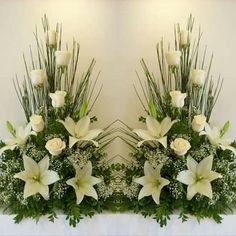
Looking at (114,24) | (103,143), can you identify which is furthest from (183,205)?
(114,24)

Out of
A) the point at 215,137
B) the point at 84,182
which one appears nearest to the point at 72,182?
the point at 84,182

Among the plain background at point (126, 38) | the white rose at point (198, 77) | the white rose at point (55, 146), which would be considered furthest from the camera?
the plain background at point (126, 38)

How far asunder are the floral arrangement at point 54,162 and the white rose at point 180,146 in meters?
0.39

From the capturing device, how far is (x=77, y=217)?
1815 millimetres

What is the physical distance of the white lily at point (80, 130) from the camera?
1888mm

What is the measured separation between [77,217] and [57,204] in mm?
124

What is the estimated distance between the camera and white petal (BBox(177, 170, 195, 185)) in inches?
71.4

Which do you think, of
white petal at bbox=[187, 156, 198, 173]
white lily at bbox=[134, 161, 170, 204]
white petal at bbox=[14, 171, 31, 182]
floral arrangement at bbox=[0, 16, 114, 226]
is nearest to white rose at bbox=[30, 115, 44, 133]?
floral arrangement at bbox=[0, 16, 114, 226]

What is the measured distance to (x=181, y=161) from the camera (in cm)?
188

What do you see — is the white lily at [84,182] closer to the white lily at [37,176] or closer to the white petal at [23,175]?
the white lily at [37,176]

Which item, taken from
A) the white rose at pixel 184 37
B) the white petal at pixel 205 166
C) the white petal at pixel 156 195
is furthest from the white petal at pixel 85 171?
the white rose at pixel 184 37

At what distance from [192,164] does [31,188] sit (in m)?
0.80

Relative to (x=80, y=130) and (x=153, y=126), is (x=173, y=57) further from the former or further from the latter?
(x=80, y=130)

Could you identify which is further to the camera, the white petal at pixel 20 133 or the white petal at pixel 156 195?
the white petal at pixel 20 133
